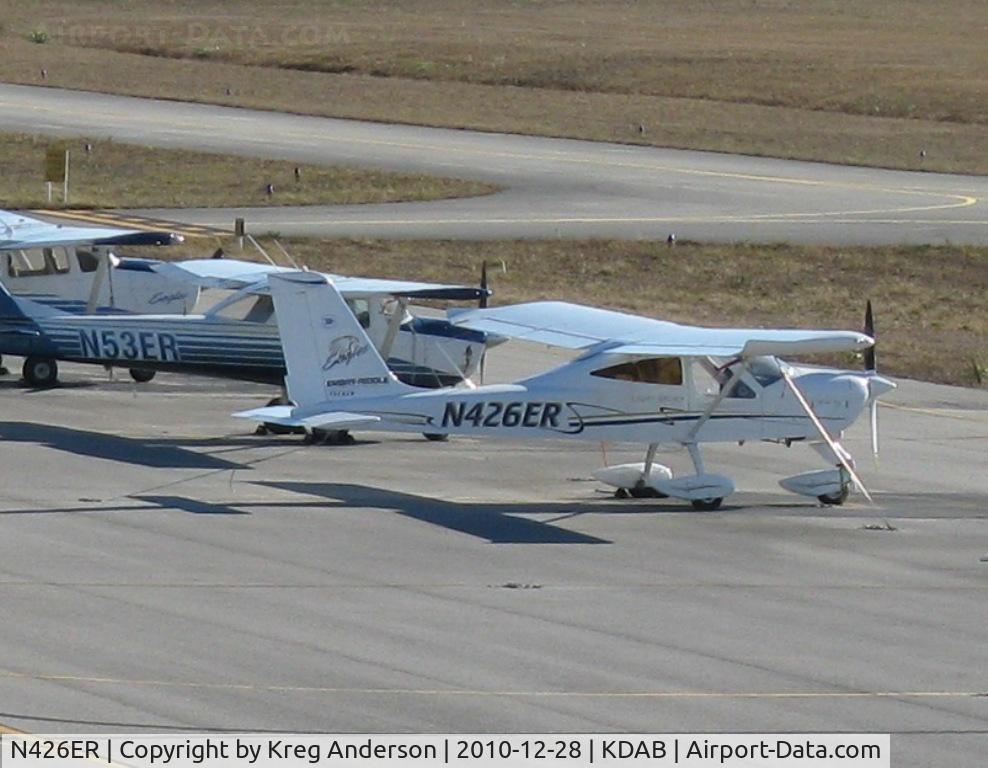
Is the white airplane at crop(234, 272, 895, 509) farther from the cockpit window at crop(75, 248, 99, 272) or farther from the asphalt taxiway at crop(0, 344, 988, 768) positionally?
the cockpit window at crop(75, 248, 99, 272)

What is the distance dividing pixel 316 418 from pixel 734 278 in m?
23.2

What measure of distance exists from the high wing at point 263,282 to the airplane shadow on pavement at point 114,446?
2660 millimetres

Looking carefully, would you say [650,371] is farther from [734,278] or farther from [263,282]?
[734,278]

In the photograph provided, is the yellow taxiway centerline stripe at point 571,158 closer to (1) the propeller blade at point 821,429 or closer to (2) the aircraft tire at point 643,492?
(1) the propeller blade at point 821,429

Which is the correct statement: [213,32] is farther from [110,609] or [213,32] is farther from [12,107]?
[110,609]

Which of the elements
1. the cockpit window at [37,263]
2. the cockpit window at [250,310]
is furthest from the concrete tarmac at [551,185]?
the cockpit window at [250,310]

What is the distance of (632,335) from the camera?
82.5 feet

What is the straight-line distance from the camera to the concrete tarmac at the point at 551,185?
51875 mm

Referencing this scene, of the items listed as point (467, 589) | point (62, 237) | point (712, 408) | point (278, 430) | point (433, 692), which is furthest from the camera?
point (62, 237)

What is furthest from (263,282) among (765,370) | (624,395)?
(765,370)

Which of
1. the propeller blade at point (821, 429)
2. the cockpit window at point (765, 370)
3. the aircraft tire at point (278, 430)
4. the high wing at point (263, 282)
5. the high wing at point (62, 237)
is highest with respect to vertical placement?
the high wing at point (62, 237)

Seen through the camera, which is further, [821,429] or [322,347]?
[322,347]

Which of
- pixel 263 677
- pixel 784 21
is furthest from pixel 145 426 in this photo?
pixel 784 21

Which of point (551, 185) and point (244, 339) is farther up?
point (551, 185)
